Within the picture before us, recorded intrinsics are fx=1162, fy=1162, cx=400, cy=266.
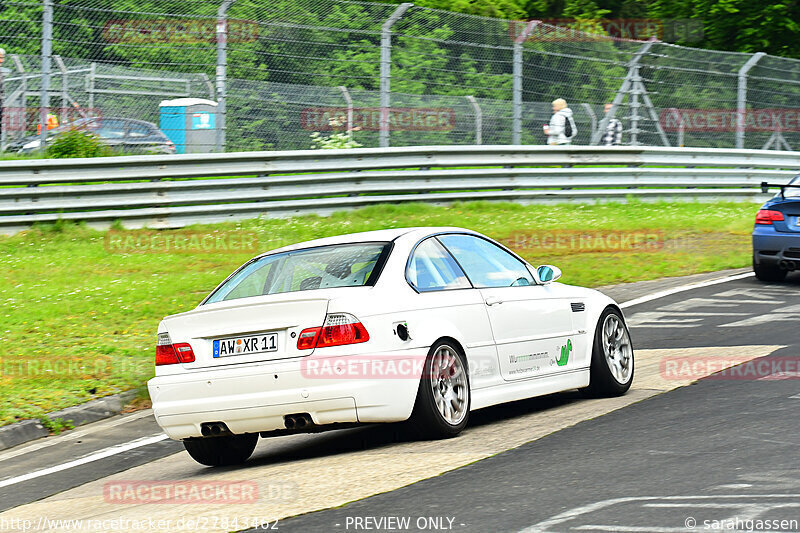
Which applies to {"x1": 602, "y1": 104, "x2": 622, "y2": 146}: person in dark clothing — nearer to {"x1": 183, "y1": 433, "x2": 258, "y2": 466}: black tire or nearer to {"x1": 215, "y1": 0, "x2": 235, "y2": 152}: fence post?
{"x1": 215, "y1": 0, "x2": 235, "y2": 152}: fence post

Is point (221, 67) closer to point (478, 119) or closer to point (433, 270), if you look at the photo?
point (478, 119)

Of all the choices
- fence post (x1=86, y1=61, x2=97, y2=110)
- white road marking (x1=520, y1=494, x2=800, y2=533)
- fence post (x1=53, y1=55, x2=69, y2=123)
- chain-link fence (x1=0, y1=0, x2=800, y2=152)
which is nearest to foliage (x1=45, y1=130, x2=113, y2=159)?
chain-link fence (x1=0, y1=0, x2=800, y2=152)

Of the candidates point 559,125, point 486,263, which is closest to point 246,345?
point 486,263

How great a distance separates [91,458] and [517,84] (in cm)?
1388

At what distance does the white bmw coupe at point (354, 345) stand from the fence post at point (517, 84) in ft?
41.0

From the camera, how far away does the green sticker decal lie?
26.5ft

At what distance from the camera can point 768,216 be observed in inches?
573

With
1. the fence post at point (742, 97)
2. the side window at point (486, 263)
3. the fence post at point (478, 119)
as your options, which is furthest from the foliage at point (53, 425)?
the fence post at point (742, 97)

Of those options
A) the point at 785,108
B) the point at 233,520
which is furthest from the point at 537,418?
the point at 785,108

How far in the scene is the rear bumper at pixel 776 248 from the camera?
14.2 m

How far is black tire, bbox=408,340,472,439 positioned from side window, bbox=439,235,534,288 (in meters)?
0.78

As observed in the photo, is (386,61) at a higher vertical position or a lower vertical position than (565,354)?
higher

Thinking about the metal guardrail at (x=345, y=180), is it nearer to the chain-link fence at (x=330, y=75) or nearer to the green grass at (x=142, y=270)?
the green grass at (x=142, y=270)

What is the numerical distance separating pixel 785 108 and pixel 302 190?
1329 centimetres
